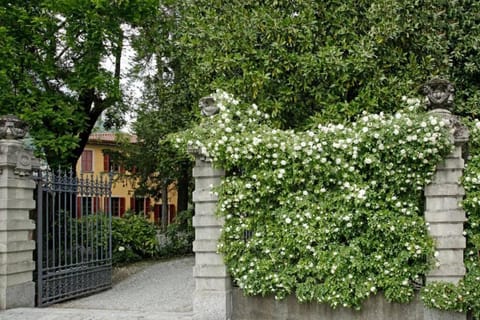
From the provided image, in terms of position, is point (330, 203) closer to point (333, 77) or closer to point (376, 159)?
point (376, 159)

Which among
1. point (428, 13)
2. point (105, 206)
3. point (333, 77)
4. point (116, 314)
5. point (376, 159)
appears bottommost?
point (116, 314)

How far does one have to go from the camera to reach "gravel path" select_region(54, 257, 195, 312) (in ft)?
31.7

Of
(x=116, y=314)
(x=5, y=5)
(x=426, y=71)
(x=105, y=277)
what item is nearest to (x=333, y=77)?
(x=426, y=71)

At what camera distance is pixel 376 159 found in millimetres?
7430

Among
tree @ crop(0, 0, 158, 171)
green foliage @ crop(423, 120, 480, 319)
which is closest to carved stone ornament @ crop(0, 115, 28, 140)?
tree @ crop(0, 0, 158, 171)

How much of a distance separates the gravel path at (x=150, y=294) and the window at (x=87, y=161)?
2527 centimetres

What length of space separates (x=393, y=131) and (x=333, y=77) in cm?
293

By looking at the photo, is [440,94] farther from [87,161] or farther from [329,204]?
[87,161]

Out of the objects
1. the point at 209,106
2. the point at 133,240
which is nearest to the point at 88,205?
the point at 209,106

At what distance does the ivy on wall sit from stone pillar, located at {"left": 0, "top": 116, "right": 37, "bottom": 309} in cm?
322

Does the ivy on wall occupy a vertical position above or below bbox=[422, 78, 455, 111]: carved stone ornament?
below

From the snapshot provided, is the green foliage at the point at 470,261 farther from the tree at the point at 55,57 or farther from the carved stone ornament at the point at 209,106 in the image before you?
the tree at the point at 55,57

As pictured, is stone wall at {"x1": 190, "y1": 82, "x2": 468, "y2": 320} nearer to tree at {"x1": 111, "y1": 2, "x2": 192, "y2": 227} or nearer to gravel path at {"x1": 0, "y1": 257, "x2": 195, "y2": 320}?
gravel path at {"x1": 0, "y1": 257, "x2": 195, "y2": 320}

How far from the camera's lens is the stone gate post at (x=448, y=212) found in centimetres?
741
